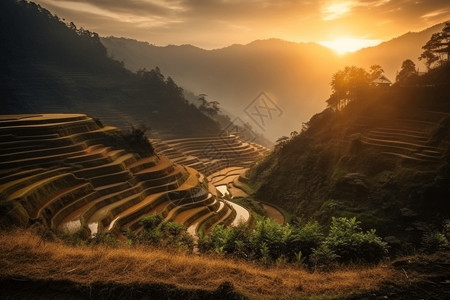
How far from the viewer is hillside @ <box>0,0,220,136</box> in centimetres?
5709

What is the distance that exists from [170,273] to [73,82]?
68.7 meters

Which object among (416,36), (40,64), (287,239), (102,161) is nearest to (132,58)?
(40,64)

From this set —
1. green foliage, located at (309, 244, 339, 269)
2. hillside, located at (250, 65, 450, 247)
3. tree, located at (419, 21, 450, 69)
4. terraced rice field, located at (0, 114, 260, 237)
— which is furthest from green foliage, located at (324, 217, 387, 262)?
tree, located at (419, 21, 450, 69)

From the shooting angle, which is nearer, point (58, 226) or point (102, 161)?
point (58, 226)

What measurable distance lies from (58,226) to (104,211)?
2481mm

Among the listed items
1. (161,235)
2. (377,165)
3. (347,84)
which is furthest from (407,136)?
(161,235)

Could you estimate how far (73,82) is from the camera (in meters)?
64.5

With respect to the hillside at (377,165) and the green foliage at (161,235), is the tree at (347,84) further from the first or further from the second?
the green foliage at (161,235)

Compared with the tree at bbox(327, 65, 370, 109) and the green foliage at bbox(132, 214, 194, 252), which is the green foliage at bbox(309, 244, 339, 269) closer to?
the green foliage at bbox(132, 214, 194, 252)

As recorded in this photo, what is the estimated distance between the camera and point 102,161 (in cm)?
1819

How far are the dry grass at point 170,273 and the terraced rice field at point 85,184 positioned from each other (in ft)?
17.3

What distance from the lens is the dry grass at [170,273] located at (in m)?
5.42

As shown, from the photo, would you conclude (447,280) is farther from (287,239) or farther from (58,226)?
(58,226)

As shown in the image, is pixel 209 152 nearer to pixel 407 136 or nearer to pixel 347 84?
pixel 347 84
